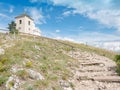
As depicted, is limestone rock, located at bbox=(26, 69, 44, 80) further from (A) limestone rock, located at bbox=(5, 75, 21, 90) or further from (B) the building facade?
(B) the building facade

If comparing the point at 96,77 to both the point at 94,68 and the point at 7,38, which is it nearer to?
the point at 94,68

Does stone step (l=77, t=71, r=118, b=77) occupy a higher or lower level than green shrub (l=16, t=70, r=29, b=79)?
lower

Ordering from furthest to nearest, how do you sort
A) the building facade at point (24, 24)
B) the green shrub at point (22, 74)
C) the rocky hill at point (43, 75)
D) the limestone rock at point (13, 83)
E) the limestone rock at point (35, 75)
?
the building facade at point (24, 24) → the limestone rock at point (35, 75) → the green shrub at point (22, 74) → the rocky hill at point (43, 75) → the limestone rock at point (13, 83)

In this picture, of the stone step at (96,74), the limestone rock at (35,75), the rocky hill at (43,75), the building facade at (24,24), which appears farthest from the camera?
the building facade at (24,24)

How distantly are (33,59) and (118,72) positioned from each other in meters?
6.30

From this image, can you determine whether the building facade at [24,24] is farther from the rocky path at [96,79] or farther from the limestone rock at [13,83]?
the limestone rock at [13,83]

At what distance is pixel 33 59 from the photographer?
39.8 feet

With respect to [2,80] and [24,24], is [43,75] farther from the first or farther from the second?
[24,24]

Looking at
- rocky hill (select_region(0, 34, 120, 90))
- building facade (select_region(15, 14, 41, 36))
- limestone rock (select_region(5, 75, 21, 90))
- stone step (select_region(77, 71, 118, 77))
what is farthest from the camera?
building facade (select_region(15, 14, 41, 36))

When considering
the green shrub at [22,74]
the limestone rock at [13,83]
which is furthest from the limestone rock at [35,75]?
the limestone rock at [13,83]

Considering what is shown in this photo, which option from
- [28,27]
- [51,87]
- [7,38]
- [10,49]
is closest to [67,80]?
[51,87]

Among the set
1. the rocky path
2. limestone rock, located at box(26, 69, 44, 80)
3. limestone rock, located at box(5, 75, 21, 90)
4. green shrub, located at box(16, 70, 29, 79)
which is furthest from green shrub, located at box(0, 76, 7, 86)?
the rocky path

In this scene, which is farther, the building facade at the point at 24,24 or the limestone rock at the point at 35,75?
the building facade at the point at 24,24

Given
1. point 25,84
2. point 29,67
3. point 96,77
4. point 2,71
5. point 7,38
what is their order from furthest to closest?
point 7,38 < point 96,77 < point 29,67 < point 2,71 < point 25,84
